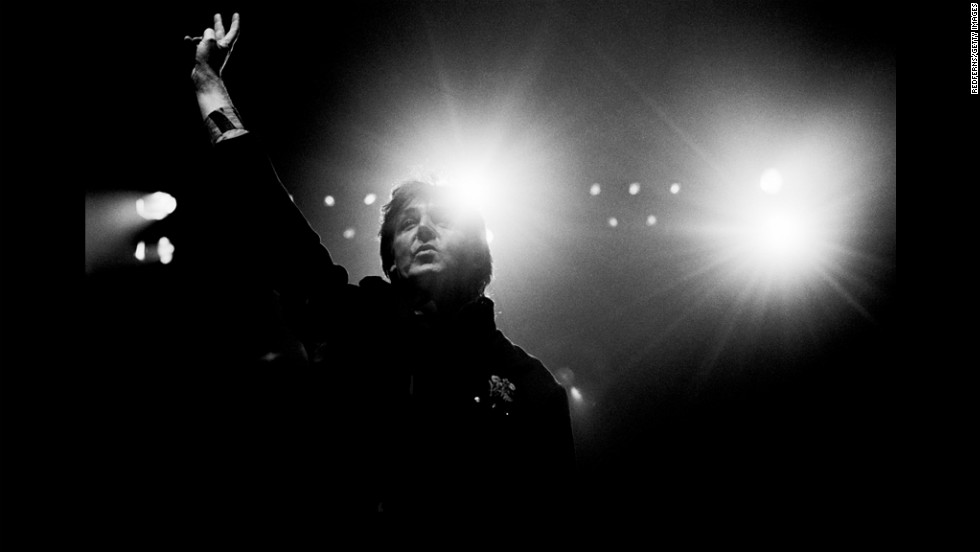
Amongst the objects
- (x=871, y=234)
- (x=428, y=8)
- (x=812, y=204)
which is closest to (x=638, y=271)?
(x=812, y=204)

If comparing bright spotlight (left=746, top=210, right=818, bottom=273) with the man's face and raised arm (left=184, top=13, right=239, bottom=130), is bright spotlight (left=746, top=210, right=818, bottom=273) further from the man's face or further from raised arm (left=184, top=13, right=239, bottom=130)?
raised arm (left=184, top=13, right=239, bottom=130)

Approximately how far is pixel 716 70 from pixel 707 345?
4.02 ft

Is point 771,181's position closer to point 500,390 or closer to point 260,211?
point 500,390

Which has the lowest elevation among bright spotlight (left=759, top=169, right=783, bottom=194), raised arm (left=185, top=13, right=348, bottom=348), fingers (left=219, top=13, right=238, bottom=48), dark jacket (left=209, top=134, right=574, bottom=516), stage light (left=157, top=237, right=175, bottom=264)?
dark jacket (left=209, top=134, right=574, bottom=516)

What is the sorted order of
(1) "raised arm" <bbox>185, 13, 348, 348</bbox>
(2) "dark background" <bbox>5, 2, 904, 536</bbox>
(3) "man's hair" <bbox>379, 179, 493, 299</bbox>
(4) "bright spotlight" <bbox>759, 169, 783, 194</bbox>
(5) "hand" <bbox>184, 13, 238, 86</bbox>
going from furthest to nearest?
1. (4) "bright spotlight" <bbox>759, 169, 783, 194</bbox>
2. (2) "dark background" <bbox>5, 2, 904, 536</bbox>
3. (3) "man's hair" <bbox>379, 179, 493, 299</bbox>
4. (5) "hand" <bbox>184, 13, 238, 86</bbox>
5. (1) "raised arm" <bbox>185, 13, 348, 348</bbox>

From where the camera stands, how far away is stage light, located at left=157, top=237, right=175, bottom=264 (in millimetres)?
1673

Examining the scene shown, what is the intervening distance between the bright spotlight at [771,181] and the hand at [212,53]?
7.15ft

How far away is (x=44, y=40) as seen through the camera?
86 cm

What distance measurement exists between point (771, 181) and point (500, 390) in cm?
182

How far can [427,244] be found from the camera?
1366 millimetres

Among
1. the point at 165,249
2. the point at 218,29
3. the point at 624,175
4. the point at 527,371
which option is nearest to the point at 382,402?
the point at 527,371

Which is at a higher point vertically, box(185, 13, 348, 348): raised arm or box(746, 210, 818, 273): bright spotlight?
box(746, 210, 818, 273): bright spotlight

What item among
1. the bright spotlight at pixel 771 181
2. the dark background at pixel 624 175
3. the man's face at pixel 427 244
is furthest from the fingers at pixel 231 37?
the bright spotlight at pixel 771 181

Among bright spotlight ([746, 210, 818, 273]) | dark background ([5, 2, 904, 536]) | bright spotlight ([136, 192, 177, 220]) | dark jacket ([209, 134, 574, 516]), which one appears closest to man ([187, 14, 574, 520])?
dark jacket ([209, 134, 574, 516])
